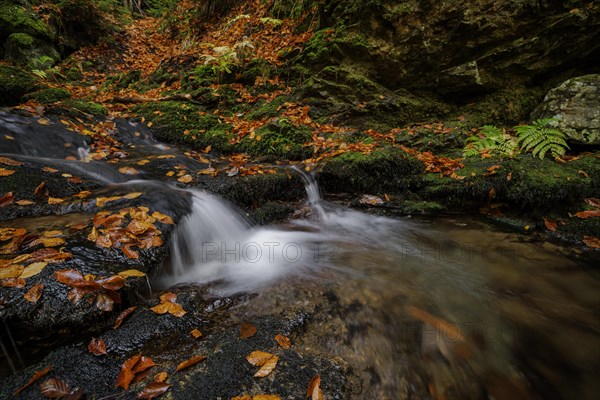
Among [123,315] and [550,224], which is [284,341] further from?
[550,224]

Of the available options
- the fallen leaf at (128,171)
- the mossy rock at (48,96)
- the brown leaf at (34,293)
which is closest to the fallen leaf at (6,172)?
the fallen leaf at (128,171)

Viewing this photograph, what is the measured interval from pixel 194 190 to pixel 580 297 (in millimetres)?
4587

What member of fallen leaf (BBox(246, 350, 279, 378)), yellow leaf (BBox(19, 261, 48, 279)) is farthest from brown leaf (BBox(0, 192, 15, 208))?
fallen leaf (BBox(246, 350, 279, 378))

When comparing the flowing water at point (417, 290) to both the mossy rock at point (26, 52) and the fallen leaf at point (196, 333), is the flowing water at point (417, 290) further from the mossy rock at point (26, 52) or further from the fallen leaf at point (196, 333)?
the mossy rock at point (26, 52)

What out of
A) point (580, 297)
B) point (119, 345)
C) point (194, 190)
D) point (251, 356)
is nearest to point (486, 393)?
point (251, 356)

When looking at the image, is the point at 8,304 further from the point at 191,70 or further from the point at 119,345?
the point at 191,70

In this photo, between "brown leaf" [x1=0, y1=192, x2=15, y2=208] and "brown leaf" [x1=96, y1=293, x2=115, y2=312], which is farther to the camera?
"brown leaf" [x1=0, y1=192, x2=15, y2=208]

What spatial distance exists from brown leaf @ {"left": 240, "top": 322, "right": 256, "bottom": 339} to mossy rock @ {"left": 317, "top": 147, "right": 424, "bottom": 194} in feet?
10.7

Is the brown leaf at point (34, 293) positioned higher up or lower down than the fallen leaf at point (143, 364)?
higher up

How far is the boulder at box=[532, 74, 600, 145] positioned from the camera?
4.55 metres

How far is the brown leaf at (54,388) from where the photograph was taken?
4.61ft

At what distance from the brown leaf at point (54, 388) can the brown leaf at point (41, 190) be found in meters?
2.38

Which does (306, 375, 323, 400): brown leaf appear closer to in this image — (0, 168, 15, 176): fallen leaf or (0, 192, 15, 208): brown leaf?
(0, 192, 15, 208): brown leaf

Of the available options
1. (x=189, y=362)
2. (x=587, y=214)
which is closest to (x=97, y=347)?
(x=189, y=362)
